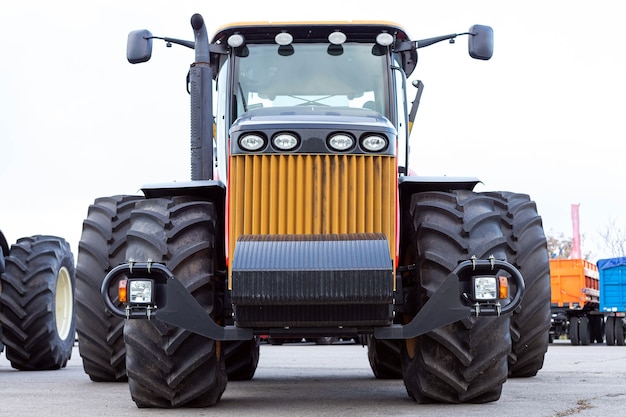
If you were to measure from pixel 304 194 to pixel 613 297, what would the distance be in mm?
21970

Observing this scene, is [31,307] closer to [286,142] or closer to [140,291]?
[140,291]

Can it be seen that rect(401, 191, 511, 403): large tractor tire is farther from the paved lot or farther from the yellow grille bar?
the yellow grille bar

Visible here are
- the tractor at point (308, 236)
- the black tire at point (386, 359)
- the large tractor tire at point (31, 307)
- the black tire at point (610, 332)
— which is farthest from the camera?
the black tire at point (610, 332)

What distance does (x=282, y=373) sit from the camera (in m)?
12.4

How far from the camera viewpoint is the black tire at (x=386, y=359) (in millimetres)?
10367

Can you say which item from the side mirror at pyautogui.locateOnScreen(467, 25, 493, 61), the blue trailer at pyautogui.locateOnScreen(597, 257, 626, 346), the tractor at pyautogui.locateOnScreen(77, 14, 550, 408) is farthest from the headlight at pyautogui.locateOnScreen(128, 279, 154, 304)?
the blue trailer at pyautogui.locateOnScreen(597, 257, 626, 346)

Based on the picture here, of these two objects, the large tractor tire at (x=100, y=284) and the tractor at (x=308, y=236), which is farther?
the large tractor tire at (x=100, y=284)

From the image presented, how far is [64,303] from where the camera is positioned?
13.3 m

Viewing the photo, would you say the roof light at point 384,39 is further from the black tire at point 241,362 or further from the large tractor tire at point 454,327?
the black tire at point 241,362

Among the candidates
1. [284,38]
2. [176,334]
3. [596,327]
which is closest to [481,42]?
[284,38]

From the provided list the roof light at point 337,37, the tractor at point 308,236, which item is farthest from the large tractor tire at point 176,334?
the roof light at point 337,37

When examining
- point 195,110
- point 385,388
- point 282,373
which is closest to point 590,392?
point 385,388

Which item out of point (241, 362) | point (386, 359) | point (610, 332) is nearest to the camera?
point (386, 359)

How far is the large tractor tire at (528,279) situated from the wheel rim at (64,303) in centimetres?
574
